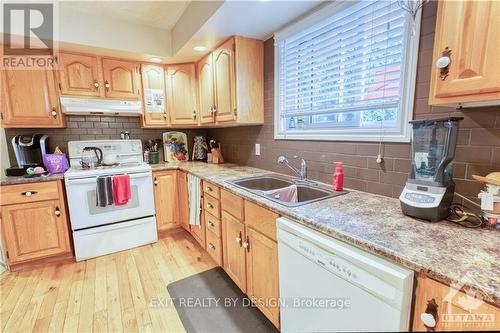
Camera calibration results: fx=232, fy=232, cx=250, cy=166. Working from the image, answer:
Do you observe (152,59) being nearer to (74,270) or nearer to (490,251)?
(74,270)

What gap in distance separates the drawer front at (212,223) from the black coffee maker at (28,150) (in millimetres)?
1805

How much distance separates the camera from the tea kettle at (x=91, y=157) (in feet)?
8.61

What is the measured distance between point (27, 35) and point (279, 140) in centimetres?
242

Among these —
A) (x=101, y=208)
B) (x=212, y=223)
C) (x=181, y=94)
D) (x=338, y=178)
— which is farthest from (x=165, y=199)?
(x=338, y=178)

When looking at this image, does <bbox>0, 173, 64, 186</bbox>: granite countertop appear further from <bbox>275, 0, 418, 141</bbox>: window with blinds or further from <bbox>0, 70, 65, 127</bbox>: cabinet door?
<bbox>275, 0, 418, 141</bbox>: window with blinds

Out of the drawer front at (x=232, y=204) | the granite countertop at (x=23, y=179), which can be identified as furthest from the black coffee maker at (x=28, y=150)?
the drawer front at (x=232, y=204)

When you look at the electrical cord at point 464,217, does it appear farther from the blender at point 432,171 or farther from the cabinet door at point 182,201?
the cabinet door at point 182,201

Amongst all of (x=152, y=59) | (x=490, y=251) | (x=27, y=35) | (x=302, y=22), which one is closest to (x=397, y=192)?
(x=490, y=251)

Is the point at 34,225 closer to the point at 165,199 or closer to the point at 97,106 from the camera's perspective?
the point at 165,199

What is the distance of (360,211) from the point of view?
1.14m

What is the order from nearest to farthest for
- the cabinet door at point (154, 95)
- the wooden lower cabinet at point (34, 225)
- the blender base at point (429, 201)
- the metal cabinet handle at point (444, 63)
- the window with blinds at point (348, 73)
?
the metal cabinet handle at point (444, 63), the blender base at point (429, 201), the window with blinds at point (348, 73), the wooden lower cabinet at point (34, 225), the cabinet door at point (154, 95)

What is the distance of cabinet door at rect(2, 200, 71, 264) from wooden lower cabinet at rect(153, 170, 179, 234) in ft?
2.82

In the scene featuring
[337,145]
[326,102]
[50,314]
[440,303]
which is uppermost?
[326,102]

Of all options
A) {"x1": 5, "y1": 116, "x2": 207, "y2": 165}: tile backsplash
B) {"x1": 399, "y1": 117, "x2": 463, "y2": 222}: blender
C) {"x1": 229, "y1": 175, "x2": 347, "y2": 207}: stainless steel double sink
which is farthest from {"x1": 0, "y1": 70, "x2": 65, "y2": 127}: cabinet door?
{"x1": 399, "y1": 117, "x2": 463, "y2": 222}: blender
